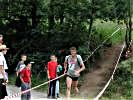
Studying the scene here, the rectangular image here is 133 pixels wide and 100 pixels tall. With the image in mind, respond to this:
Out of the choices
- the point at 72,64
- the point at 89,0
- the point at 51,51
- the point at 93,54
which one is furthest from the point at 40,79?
the point at 72,64

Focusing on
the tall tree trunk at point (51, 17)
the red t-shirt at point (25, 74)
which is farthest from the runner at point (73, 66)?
the tall tree trunk at point (51, 17)

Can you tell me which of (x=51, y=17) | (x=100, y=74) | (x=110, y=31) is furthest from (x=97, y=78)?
(x=110, y=31)

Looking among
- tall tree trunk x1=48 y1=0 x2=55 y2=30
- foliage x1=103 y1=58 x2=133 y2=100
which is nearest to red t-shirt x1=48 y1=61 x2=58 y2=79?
foliage x1=103 y1=58 x2=133 y2=100

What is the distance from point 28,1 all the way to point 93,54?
13.3 ft

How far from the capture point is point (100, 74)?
21.6 m

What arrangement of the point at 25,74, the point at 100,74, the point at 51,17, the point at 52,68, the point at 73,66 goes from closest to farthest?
the point at 25,74 < the point at 73,66 < the point at 52,68 < the point at 100,74 < the point at 51,17

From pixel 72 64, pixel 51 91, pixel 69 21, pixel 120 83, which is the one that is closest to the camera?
pixel 72 64

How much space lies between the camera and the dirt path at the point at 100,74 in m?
19.9

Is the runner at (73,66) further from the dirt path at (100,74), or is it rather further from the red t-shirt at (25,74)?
the dirt path at (100,74)

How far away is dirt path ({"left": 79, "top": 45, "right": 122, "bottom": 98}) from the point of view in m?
19.9

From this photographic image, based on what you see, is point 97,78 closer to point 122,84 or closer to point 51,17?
point 122,84

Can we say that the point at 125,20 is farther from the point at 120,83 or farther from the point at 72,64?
the point at 72,64

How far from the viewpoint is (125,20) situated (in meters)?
22.5

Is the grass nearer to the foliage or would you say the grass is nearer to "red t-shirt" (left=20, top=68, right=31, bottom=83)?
the foliage
